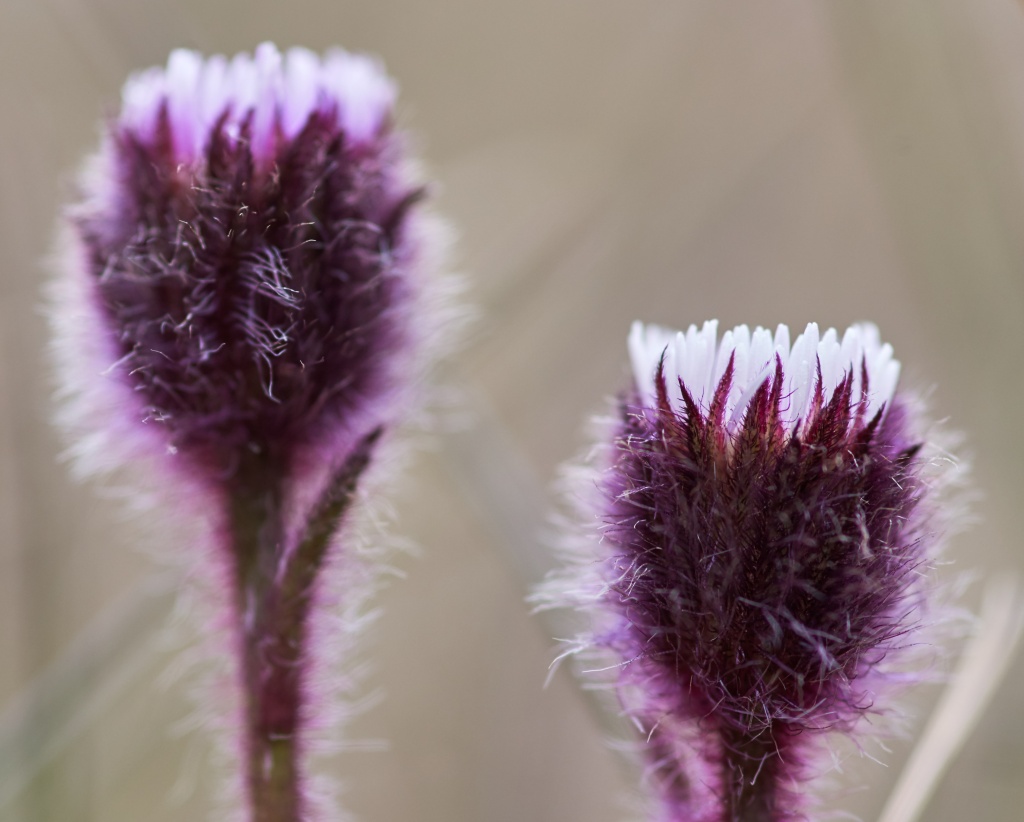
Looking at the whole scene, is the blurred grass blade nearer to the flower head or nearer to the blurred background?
the blurred background

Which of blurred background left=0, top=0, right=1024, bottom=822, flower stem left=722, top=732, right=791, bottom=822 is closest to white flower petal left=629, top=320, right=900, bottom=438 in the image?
flower stem left=722, top=732, right=791, bottom=822

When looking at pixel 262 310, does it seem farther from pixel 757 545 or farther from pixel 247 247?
pixel 757 545

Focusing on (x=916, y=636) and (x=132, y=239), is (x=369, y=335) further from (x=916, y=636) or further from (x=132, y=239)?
(x=916, y=636)

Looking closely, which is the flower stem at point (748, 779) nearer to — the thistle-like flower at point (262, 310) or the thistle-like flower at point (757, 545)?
the thistle-like flower at point (757, 545)

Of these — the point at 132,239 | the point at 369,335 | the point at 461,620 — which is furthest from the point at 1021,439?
the point at 461,620

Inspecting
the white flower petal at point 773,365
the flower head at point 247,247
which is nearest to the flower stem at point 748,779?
the white flower petal at point 773,365

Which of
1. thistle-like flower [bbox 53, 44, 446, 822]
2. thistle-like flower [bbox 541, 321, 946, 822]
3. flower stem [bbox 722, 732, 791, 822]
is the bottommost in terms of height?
flower stem [bbox 722, 732, 791, 822]

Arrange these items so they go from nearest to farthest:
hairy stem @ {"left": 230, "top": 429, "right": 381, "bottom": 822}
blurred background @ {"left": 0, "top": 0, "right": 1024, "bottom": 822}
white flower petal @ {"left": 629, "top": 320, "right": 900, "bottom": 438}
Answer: white flower petal @ {"left": 629, "top": 320, "right": 900, "bottom": 438}
hairy stem @ {"left": 230, "top": 429, "right": 381, "bottom": 822}
blurred background @ {"left": 0, "top": 0, "right": 1024, "bottom": 822}

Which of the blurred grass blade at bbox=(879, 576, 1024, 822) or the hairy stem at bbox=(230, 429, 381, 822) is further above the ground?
the hairy stem at bbox=(230, 429, 381, 822)
